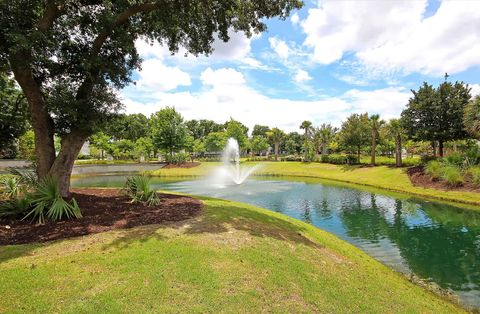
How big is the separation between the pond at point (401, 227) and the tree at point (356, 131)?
2008cm

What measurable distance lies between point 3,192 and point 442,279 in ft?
54.2

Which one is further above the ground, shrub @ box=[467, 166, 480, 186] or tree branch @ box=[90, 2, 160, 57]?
tree branch @ box=[90, 2, 160, 57]

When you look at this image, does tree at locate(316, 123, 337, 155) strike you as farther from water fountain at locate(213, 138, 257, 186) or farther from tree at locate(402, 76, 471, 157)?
tree at locate(402, 76, 471, 157)

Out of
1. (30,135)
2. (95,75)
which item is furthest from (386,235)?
(30,135)

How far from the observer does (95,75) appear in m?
11.5

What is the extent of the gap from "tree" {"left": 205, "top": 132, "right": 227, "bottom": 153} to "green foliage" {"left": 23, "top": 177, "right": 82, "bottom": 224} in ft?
210

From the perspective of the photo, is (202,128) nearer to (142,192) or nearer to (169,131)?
(169,131)

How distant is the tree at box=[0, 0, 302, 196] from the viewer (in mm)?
9781

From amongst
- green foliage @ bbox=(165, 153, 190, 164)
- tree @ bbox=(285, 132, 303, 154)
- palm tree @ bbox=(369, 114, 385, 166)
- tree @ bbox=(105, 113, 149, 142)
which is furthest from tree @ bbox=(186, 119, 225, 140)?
palm tree @ bbox=(369, 114, 385, 166)

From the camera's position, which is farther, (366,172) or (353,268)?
(366,172)

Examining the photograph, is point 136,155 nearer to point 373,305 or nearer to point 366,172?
point 366,172

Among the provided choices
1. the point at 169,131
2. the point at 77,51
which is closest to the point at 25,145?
the point at 169,131

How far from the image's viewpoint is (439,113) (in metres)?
35.1

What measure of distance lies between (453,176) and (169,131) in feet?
141
